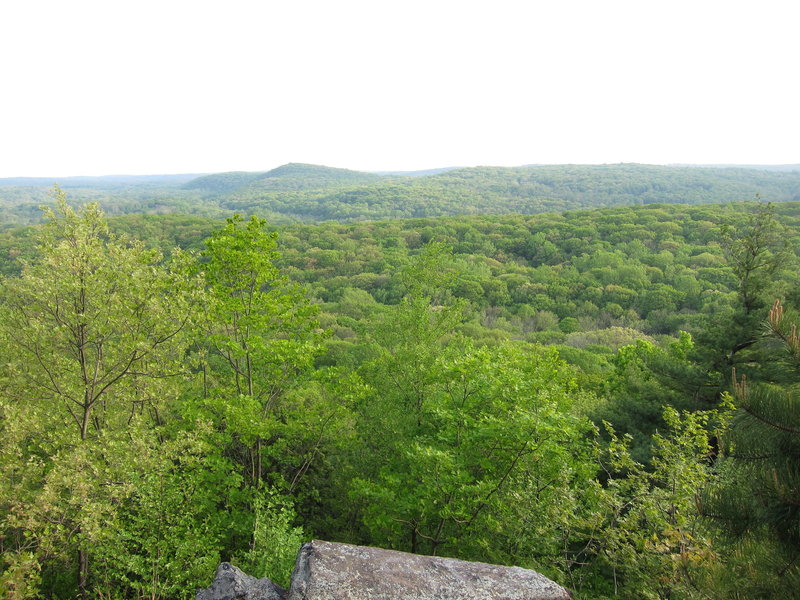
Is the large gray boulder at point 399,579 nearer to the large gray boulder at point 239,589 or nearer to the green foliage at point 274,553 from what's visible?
the large gray boulder at point 239,589

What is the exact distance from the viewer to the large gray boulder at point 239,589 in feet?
21.0

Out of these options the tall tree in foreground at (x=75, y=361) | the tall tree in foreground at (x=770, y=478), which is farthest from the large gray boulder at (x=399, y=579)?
the tall tree in foreground at (x=75, y=361)

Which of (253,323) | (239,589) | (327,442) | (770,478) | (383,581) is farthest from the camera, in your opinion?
(327,442)

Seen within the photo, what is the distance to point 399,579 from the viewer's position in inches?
236

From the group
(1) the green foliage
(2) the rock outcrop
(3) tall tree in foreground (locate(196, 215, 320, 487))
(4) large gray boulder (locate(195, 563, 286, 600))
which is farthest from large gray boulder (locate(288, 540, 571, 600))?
(3) tall tree in foreground (locate(196, 215, 320, 487))

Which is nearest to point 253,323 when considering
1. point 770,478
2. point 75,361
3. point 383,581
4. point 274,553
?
point 75,361

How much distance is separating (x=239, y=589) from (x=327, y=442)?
7.24 meters

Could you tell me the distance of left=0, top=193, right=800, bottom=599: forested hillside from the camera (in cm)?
602

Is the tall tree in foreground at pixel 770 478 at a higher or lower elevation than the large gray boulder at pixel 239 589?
higher

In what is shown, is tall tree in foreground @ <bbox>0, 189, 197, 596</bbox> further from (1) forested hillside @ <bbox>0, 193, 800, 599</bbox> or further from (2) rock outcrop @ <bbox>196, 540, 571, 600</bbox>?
(2) rock outcrop @ <bbox>196, 540, 571, 600</bbox>

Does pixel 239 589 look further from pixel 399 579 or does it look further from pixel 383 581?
pixel 399 579

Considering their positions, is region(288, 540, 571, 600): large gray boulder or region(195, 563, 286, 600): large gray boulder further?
region(195, 563, 286, 600): large gray boulder

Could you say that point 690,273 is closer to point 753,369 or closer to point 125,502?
point 753,369

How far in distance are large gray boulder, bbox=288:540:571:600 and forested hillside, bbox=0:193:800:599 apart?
2.11 metres
